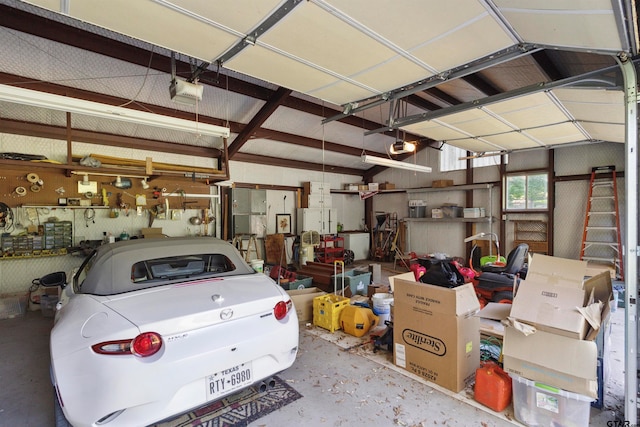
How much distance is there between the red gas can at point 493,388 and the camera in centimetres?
237

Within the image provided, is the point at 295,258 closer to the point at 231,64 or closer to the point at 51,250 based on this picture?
the point at 51,250

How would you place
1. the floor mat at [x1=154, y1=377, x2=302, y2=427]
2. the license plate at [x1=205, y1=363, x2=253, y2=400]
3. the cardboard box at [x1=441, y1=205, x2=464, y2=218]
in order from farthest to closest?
the cardboard box at [x1=441, y1=205, x2=464, y2=218] → the floor mat at [x1=154, y1=377, x2=302, y2=427] → the license plate at [x1=205, y1=363, x2=253, y2=400]

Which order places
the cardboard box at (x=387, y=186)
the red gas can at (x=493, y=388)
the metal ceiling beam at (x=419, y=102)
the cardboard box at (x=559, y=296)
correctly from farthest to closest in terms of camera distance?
the cardboard box at (x=387, y=186), the metal ceiling beam at (x=419, y=102), the red gas can at (x=493, y=388), the cardboard box at (x=559, y=296)

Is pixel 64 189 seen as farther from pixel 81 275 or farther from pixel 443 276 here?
pixel 443 276

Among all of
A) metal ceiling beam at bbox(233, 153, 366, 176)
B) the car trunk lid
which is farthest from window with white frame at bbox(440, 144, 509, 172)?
the car trunk lid

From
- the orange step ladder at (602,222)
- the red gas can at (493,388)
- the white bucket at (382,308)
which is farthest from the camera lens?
the orange step ladder at (602,222)

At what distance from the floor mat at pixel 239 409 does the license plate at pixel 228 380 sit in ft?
0.77

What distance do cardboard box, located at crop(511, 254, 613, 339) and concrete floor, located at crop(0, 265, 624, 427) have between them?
2.66 feet

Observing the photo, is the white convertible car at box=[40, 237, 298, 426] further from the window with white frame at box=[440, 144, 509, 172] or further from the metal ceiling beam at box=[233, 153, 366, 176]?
the window with white frame at box=[440, 144, 509, 172]

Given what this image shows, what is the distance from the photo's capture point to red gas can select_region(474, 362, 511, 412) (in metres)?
2.37

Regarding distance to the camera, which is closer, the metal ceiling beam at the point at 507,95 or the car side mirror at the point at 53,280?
the metal ceiling beam at the point at 507,95

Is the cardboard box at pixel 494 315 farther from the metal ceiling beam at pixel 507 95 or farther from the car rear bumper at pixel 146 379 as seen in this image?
the car rear bumper at pixel 146 379

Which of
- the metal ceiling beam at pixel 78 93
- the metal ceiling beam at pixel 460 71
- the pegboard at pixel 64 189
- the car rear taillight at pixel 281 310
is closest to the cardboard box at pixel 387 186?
the metal ceiling beam at pixel 78 93

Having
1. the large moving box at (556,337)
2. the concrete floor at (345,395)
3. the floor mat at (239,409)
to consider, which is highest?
the large moving box at (556,337)
